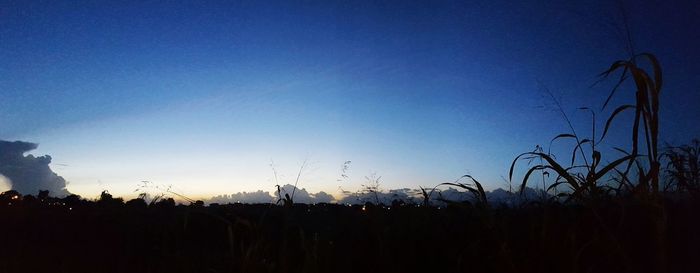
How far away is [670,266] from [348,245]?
7.96ft

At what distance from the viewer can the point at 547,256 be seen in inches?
117

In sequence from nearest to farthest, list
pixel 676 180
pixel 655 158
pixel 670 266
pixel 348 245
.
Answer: pixel 655 158 < pixel 670 266 < pixel 348 245 < pixel 676 180

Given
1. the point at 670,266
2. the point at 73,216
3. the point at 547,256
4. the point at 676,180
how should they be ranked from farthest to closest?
the point at 73,216
the point at 676,180
the point at 670,266
the point at 547,256

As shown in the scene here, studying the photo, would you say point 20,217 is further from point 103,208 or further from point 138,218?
point 138,218

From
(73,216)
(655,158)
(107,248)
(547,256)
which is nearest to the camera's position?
(655,158)

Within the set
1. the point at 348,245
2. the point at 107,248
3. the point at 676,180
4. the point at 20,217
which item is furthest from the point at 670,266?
the point at 20,217

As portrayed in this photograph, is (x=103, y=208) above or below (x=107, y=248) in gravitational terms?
above

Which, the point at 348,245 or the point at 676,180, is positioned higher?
the point at 676,180

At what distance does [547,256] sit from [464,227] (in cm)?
126

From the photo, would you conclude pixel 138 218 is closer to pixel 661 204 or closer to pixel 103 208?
pixel 103 208

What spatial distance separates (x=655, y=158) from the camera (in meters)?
2.29

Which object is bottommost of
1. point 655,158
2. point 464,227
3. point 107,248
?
point 107,248

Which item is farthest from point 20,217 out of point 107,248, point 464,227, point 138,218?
point 464,227

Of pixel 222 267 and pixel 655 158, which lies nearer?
pixel 655 158
